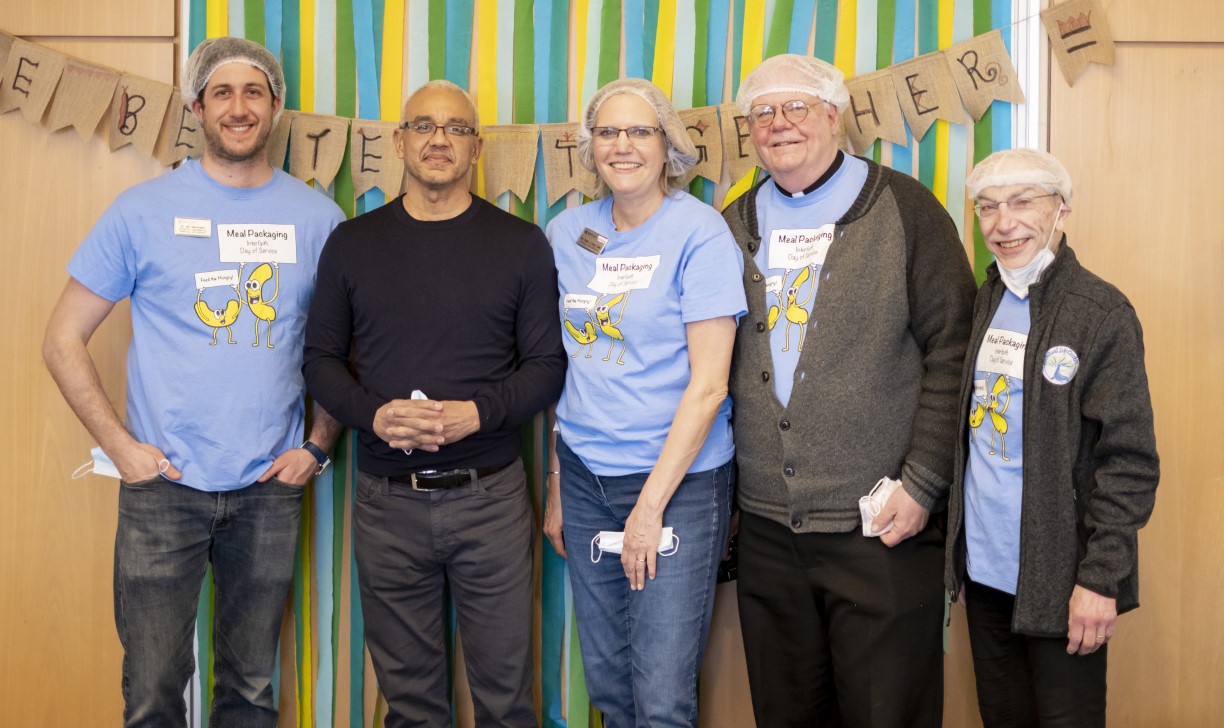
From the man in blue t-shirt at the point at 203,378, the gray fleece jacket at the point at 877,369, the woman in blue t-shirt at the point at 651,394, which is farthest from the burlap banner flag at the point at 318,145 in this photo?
the gray fleece jacket at the point at 877,369

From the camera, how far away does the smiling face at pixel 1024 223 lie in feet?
6.06

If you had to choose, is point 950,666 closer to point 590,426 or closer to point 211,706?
point 590,426

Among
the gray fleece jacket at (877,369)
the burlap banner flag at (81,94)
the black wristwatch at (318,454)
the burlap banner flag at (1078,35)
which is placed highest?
the burlap banner flag at (1078,35)

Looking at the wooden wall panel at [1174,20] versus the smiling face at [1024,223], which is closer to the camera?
the smiling face at [1024,223]

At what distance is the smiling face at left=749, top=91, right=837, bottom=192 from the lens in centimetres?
205

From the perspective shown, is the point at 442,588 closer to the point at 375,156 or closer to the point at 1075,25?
the point at 375,156

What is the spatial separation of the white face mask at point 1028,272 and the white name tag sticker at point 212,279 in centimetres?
178

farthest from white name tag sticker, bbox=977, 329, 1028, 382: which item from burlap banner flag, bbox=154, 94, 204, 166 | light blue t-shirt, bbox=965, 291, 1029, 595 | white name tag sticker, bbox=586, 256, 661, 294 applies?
burlap banner flag, bbox=154, 94, 204, 166

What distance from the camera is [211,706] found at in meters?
2.63

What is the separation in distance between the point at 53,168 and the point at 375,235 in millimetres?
1071

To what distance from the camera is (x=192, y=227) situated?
7.61ft

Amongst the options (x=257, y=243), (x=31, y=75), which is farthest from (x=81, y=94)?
(x=257, y=243)

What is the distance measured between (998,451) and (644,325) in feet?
2.53

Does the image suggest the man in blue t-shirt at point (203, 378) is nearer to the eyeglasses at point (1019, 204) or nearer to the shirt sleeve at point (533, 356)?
the shirt sleeve at point (533, 356)
